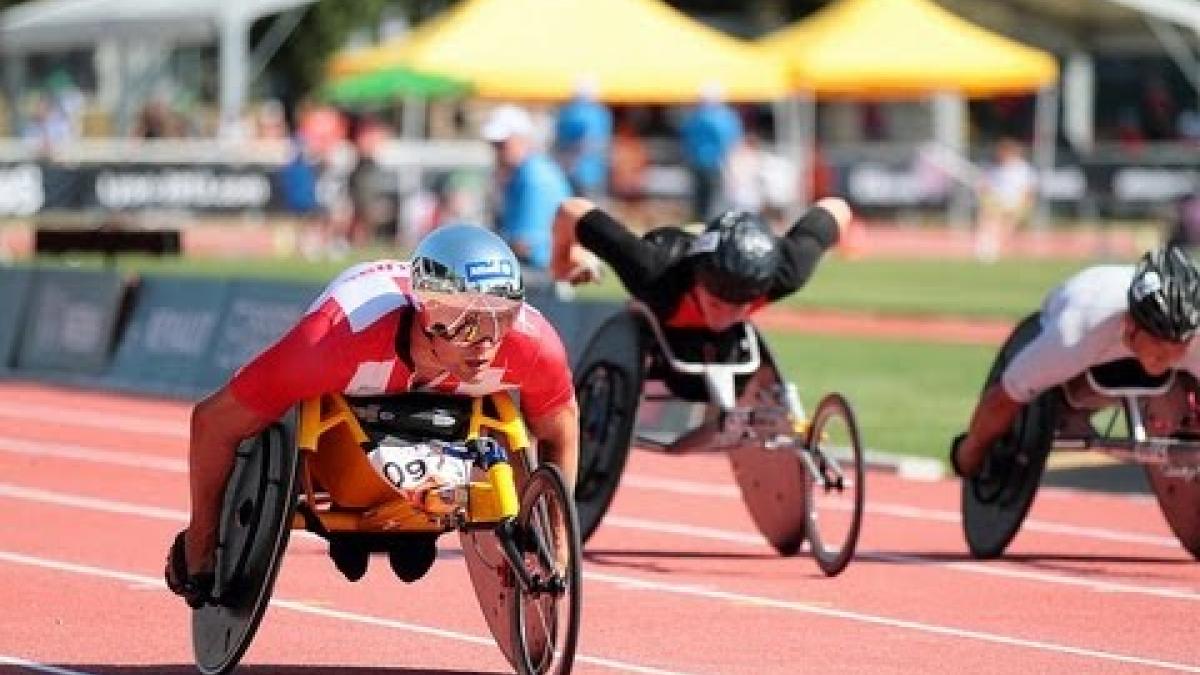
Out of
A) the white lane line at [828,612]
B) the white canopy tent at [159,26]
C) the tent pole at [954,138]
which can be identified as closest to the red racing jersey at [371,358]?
the white lane line at [828,612]

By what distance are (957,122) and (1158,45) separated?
387 centimetres

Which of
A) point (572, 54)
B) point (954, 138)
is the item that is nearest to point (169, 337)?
point (572, 54)

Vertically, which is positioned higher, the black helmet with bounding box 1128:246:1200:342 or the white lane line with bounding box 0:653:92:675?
the black helmet with bounding box 1128:246:1200:342

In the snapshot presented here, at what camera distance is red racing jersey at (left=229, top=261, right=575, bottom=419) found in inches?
371

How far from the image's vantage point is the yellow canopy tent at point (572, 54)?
4028 cm

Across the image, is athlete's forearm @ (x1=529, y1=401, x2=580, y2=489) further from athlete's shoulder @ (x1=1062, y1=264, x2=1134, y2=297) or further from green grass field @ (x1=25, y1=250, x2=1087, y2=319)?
green grass field @ (x1=25, y1=250, x2=1087, y2=319)

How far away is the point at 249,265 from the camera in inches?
1465

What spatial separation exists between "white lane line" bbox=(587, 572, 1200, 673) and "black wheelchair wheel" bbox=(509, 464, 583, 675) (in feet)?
7.30

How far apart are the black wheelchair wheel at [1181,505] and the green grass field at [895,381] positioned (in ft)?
14.0

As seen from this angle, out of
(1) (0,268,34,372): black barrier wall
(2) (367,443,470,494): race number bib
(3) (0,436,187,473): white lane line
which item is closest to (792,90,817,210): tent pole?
(1) (0,268,34,372): black barrier wall

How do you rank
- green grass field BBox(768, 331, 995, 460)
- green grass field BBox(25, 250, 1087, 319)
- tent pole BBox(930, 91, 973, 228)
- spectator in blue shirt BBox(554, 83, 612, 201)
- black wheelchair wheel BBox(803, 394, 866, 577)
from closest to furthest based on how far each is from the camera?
black wheelchair wheel BBox(803, 394, 866, 577) < green grass field BBox(768, 331, 995, 460) < green grass field BBox(25, 250, 1087, 319) < spectator in blue shirt BBox(554, 83, 612, 201) < tent pole BBox(930, 91, 973, 228)

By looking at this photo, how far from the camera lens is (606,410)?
45.2 feet

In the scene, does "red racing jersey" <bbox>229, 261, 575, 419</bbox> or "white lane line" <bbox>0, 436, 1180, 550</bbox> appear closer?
"red racing jersey" <bbox>229, 261, 575, 419</bbox>

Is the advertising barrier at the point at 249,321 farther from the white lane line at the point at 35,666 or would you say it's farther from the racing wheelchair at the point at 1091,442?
the white lane line at the point at 35,666
